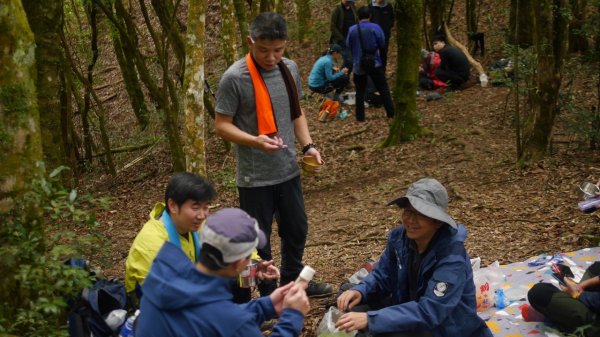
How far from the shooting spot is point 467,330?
3.62 m

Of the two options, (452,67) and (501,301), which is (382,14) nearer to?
(452,67)

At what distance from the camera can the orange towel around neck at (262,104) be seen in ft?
13.8

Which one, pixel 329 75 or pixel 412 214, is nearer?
pixel 412 214

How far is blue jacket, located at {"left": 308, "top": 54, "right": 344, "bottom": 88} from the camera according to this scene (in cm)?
1230

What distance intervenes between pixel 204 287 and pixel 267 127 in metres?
1.95

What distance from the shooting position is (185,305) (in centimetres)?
243

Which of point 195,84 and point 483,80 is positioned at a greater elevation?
point 195,84

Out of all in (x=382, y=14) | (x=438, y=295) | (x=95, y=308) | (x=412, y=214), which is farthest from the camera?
(x=382, y=14)

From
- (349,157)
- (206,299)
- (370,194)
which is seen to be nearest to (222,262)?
(206,299)

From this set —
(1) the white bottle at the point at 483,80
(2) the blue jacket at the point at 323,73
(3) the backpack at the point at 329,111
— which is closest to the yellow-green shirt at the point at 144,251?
(3) the backpack at the point at 329,111

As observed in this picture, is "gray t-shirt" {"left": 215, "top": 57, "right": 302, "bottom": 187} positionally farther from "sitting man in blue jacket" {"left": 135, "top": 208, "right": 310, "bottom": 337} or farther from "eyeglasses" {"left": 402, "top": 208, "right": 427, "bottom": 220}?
"sitting man in blue jacket" {"left": 135, "top": 208, "right": 310, "bottom": 337}

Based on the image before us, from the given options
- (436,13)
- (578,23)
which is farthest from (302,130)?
(436,13)

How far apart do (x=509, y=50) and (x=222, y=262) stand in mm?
6875

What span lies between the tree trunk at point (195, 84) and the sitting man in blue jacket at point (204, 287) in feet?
15.2
